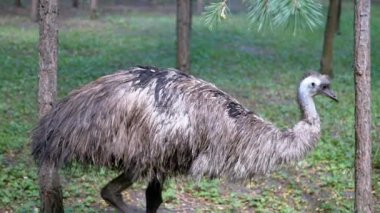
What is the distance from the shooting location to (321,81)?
5.02 metres

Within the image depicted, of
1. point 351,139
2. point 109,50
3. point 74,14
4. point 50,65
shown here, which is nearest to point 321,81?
point 50,65

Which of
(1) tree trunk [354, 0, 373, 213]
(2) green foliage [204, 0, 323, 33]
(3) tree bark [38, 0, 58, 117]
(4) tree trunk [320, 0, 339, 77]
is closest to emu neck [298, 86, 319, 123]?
(1) tree trunk [354, 0, 373, 213]

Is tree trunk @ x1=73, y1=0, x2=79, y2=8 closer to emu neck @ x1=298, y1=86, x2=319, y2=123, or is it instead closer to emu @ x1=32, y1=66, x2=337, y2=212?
emu @ x1=32, y1=66, x2=337, y2=212

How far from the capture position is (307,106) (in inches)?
193

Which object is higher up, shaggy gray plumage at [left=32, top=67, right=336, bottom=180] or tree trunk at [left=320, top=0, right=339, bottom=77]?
tree trunk at [left=320, top=0, right=339, bottom=77]

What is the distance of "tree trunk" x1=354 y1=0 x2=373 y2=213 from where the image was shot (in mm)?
4695

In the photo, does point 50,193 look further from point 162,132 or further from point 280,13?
point 280,13

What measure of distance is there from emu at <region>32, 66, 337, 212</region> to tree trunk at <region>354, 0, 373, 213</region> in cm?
32

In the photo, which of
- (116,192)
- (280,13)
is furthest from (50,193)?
(280,13)

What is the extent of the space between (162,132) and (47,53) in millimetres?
1230

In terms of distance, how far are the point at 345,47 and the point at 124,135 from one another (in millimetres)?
15098

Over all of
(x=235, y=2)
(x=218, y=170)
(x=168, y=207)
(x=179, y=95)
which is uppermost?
(x=235, y=2)

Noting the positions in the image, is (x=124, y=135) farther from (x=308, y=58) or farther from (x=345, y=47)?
(x=345, y=47)

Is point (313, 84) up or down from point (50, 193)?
up
